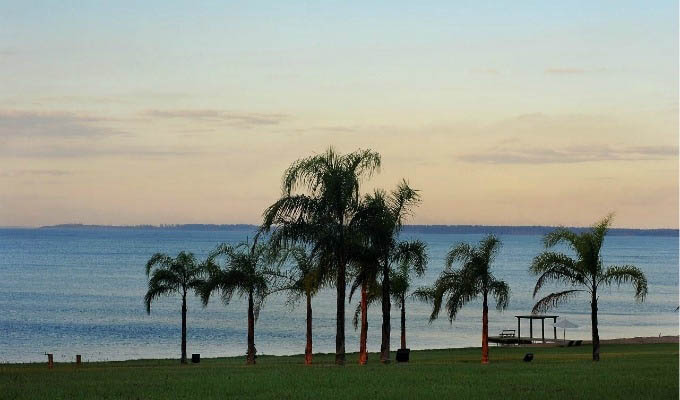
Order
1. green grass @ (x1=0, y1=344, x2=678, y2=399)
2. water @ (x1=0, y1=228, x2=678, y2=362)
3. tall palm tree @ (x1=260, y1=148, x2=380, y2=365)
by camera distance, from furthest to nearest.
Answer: water @ (x1=0, y1=228, x2=678, y2=362)
tall palm tree @ (x1=260, y1=148, x2=380, y2=365)
green grass @ (x1=0, y1=344, x2=678, y2=399)

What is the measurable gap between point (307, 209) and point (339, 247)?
1.87 metres

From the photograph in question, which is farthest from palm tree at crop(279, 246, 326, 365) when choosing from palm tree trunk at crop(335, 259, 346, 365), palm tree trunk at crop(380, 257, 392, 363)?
A: palm tree trunk at crop(380, 257, 392, 363)

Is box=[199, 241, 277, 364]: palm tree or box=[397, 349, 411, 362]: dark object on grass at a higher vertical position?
box=[199, 241, 277, 364]: palm tree

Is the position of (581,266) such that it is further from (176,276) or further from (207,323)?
(207,323)

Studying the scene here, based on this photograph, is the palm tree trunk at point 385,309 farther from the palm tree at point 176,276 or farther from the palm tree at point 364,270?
the palm tree at point 176,276

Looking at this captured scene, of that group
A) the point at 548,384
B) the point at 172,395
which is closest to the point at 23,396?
the point at 172,395

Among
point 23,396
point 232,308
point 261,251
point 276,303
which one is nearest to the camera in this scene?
point 23,396

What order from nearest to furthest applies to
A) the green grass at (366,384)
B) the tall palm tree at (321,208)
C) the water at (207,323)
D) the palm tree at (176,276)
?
the green grass at (366,384) < the tall palm tree at (321,208) < the palm tree at (176,276) < the water at (207,323)

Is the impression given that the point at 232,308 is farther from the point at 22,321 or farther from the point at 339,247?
the point at 339,247

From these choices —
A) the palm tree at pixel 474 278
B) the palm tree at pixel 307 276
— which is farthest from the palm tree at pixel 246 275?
the palm tree at pixel 474 278

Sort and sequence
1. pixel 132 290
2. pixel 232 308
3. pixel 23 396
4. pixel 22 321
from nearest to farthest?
pixel 23 396
pixel 22 321
pixel 232 308
pixel 132 290

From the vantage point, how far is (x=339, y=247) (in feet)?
127

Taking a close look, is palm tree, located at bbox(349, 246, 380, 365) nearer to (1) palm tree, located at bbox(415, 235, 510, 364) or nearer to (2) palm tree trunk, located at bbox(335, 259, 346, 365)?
(2) palm tree trunk, located at bbox(335, 259, 346, 365)

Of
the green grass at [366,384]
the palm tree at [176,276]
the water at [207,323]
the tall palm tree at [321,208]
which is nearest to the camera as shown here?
the green grass at [366,384]
